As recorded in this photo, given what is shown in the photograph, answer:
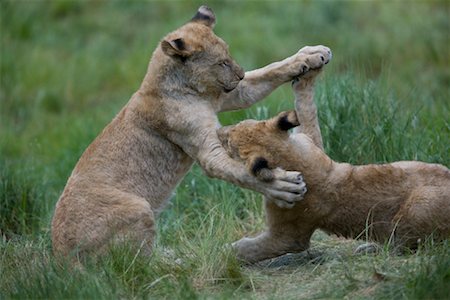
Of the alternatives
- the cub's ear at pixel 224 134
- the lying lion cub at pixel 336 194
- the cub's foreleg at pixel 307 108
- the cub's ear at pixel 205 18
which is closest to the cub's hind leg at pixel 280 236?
the lying lion cub at pixel 336 194

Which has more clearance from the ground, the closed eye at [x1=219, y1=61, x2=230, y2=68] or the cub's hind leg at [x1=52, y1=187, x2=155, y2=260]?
the closed eye at [x1=219, y1=61, x2=230, y2=68]

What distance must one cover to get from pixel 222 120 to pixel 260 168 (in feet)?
10.9

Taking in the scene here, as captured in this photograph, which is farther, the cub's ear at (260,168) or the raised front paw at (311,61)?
the raised front paw at (311,61)

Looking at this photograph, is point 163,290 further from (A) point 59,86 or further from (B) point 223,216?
(A) point 59,86

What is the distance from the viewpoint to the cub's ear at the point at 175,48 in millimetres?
8000

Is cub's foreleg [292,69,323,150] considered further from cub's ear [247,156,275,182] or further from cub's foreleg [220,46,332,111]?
cub's ear [247,156,275,182]

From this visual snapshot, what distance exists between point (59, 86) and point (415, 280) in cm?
1040

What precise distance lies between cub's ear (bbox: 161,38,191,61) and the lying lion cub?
0.77 meters

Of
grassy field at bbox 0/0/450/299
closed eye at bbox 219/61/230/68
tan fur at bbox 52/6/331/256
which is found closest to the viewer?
grassy field at bbox 0/0/450/299

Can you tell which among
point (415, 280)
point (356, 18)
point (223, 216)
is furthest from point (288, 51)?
point (415, 280)

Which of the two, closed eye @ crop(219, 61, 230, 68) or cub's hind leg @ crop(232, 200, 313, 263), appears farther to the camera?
closed eye @ crop(219, 61, 230, 68)

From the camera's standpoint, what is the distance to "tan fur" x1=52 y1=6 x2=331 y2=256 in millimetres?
7762

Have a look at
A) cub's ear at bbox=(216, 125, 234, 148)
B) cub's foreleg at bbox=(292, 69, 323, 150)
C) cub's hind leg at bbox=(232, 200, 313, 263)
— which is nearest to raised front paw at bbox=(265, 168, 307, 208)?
cub's hind leg at bbox=(232, 200, 313, 263)

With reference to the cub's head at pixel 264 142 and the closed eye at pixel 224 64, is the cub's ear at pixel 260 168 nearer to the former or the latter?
the cub's head at pixel 264 142
